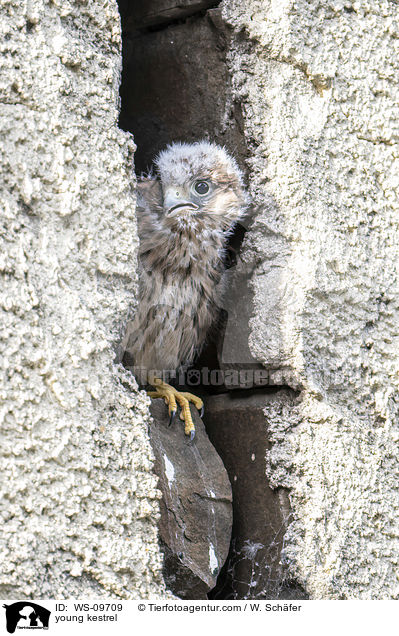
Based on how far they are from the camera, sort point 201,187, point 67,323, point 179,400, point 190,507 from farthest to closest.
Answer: point 201,187, point 179,400, point 190,507, point 67,323

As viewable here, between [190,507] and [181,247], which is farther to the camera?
[181,247]

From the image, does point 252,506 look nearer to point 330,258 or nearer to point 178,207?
point 330,258

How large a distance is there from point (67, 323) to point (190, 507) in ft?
1.84

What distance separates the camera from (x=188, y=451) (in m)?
1.76

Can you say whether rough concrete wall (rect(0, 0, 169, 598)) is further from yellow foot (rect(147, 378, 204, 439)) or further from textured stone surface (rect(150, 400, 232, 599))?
yellow foot (rect(147, 378, 204, 439))

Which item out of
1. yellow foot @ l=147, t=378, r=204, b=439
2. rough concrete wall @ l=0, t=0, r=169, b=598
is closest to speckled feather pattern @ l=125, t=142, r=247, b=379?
yellow foot @ l=147, t=378, r=204, b=439

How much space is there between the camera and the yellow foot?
1.81 m

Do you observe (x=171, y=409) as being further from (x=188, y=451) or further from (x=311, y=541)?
(x=311, y=541)

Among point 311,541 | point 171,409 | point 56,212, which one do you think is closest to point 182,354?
point 171,409

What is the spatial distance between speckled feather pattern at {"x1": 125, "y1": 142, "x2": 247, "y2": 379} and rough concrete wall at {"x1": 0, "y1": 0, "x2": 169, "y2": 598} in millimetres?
484

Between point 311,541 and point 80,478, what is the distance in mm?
566

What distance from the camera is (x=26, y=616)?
1.18 meters

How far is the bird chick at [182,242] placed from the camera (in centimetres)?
193

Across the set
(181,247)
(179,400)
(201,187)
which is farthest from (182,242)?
(179,400)
